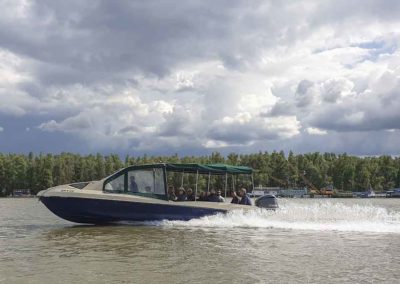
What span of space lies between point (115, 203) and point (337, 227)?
10542 mm

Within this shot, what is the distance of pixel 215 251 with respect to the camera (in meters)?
17.7

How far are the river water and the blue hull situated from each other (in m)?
0.40

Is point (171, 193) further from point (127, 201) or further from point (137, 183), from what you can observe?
point (127, 201)

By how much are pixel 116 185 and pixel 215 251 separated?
32.6 ft

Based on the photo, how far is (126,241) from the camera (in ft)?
67.0

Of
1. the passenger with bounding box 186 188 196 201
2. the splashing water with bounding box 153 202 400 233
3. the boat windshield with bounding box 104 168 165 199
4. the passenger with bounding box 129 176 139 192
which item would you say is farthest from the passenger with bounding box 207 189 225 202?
the passenger with bounding box 129 176 139 192

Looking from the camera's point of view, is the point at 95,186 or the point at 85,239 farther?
the point at 95,186

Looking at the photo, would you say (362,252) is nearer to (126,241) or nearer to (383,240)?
(383,240)

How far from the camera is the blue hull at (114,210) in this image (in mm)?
25953

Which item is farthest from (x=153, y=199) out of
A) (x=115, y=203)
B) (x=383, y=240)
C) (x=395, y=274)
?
(x=395, y=274)

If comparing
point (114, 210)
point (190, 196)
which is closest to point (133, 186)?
point (114, 210)

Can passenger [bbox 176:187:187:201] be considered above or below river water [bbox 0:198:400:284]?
above

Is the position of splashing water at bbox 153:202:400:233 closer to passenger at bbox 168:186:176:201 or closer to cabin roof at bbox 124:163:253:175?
passenger at bbox 168:186:176:201

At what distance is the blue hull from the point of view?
85.1 feet
